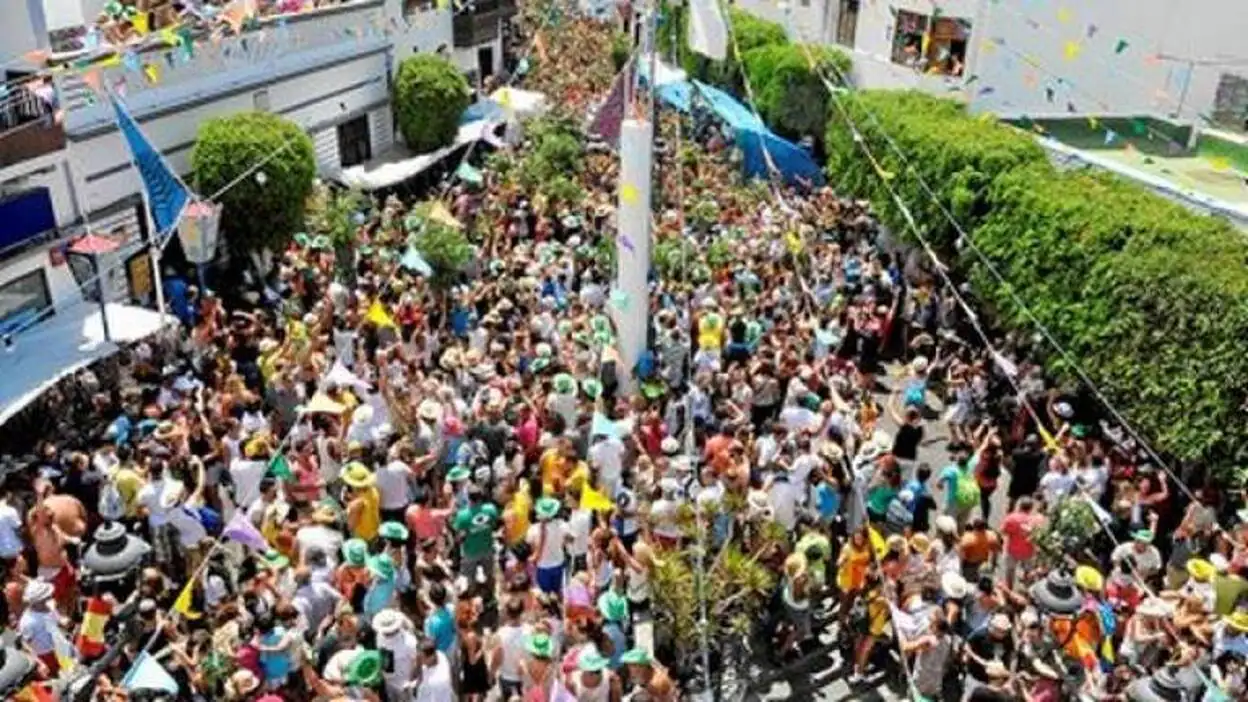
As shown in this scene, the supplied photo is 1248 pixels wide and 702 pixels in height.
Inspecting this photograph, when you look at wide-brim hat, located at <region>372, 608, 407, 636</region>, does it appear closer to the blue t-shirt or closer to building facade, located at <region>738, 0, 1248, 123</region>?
the blue t-shirt

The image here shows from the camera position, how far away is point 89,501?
34.2 ft

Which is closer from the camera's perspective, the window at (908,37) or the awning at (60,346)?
the awning at (60,346)

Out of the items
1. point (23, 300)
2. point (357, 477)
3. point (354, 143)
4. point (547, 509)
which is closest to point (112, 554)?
point (357, 477)

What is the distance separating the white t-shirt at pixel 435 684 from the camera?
7.62 metres

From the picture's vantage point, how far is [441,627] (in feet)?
27.2

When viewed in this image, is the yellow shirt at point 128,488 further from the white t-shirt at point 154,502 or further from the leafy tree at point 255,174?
the leafy tree at point 255,174

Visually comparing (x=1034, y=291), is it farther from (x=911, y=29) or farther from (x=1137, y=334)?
(x=911, y=29)

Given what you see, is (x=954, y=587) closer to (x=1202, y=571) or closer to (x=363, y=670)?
(x=1202, y=571)

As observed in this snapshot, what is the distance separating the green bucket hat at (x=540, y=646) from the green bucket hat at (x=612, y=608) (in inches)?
22.7

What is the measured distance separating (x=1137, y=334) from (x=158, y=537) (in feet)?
34.1

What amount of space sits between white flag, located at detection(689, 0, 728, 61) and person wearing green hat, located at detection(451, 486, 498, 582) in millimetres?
5741

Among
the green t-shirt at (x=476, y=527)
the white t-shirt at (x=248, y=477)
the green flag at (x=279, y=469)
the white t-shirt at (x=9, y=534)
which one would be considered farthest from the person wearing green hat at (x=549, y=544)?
the white t-shirt at (x=9, y=534)

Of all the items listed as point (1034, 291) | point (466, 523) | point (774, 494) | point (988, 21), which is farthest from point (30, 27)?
point (988, 21)

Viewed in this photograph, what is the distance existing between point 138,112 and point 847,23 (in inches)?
739
